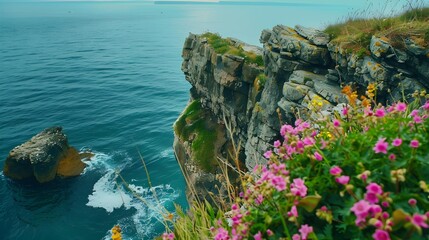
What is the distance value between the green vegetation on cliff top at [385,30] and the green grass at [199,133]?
1734 cm

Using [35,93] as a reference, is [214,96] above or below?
above

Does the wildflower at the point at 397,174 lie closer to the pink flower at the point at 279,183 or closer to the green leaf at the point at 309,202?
the green leaf at the point at 309,202

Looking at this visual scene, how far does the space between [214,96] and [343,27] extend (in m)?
18.2

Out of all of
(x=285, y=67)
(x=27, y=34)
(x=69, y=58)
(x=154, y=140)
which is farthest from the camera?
(x=27, y=34)

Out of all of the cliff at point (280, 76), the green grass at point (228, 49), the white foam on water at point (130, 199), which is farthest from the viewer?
the white foam on water at point (130, 199)

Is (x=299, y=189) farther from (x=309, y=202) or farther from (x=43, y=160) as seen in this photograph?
(x=43, y=160)

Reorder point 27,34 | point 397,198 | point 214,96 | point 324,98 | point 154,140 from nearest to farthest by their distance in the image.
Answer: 1. point 397,198
2. point 324,98
3. point 214,96
4. point 154,140
5. point 27,34

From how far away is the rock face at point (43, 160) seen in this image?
36656 mm

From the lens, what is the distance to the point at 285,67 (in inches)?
737

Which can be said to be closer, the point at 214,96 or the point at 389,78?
the point at 389,78

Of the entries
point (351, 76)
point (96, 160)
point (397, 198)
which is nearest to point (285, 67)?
point (351, 76)

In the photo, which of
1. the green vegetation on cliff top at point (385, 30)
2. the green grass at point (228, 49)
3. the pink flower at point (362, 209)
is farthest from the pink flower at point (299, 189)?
the green grass at point (228, 49)

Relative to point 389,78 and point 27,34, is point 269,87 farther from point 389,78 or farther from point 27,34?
point 27,34

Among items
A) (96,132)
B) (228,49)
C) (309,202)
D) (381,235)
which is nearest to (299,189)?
(309,202)
